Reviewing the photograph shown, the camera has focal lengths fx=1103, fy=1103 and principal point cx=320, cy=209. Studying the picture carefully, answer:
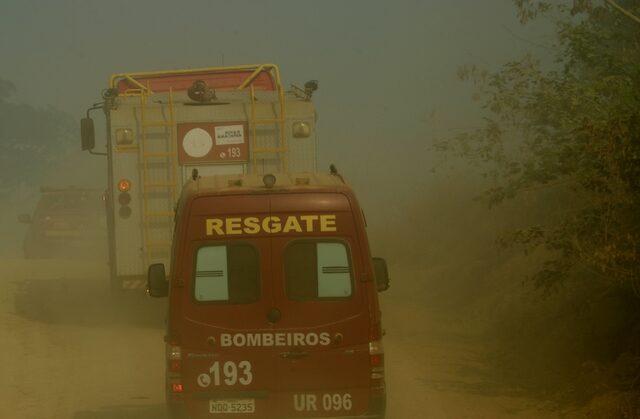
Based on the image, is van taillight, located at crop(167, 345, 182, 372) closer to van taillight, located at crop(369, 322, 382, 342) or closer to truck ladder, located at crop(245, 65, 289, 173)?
van taillight, located at crop(369, 322, 382, 342)

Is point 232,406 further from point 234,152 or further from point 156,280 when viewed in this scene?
point 234,152

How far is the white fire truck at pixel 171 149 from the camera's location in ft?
49.2

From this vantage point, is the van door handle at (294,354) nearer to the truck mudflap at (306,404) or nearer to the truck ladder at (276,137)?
the truck mudflap at (306,404)

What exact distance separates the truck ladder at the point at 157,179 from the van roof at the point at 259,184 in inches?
230

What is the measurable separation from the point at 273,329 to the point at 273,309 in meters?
0.16

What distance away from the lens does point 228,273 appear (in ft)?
28.6

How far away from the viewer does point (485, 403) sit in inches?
462

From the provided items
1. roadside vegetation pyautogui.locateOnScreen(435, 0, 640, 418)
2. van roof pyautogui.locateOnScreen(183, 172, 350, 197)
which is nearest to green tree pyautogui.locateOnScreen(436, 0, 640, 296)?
roadside vegetation pyautogui.locateOnScreen(435, 0, 640, 418)

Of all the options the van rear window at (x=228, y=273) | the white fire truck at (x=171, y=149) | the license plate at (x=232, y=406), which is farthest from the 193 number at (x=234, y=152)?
the license plate at (x=232, y=406)

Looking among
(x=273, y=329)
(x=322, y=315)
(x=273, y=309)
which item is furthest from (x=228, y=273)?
(x=322, y=315)

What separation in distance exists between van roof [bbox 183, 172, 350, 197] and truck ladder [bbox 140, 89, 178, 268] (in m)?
5.85

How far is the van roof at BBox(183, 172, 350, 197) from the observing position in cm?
878

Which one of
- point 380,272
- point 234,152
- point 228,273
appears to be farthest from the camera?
point 234,152

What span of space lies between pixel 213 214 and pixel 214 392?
139 centimetres
